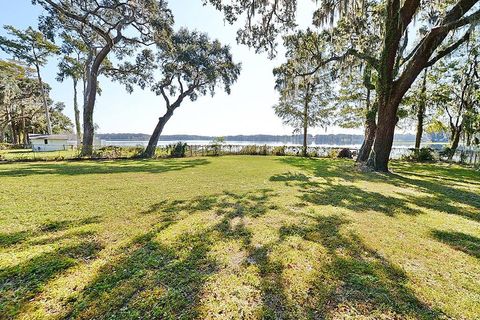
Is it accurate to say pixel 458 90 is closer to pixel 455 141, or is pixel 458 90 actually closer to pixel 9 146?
pixel 455 141

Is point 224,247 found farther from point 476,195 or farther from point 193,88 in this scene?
point 193,88

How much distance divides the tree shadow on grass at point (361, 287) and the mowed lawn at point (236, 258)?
0.01 m

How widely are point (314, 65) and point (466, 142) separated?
12.1m

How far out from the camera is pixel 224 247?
2.83 meters

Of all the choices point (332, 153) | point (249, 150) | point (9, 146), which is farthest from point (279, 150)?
point (9, 146)

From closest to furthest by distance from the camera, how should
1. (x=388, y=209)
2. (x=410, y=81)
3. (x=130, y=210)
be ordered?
(x=130, y=210) → (x=388, y=209) → (x=410, y=81)

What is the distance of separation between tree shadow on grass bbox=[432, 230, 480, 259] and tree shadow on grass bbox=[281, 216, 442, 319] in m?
1.17

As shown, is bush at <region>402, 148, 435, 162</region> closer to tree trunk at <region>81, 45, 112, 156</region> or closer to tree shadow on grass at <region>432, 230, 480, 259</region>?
tree shadow on grass at <region>432, 230, 480, 259</region>

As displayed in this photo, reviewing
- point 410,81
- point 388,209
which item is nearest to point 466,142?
point 410,81

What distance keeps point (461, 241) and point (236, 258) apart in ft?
9.96

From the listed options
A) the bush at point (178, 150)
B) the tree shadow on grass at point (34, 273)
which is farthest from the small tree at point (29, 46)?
the tree shadow on grass at point (34, 273)

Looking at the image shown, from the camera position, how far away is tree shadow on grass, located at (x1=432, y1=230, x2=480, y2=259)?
2.83 metres

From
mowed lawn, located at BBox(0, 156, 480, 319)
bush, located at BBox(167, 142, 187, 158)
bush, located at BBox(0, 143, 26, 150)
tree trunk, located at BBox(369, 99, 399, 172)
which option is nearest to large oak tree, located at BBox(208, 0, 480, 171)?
tree trunk, located at BBox(369, 99, 399, 172)

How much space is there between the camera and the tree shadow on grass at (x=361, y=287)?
1763 millimetres
